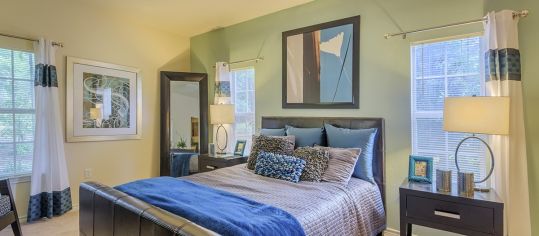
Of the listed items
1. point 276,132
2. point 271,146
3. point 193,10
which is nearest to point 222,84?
point 193,10

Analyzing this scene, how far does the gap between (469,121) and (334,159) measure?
105 cm

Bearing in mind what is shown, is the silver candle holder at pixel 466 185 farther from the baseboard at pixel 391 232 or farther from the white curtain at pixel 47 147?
the white curtain at pixel 47 147

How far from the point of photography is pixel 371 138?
9.04ft

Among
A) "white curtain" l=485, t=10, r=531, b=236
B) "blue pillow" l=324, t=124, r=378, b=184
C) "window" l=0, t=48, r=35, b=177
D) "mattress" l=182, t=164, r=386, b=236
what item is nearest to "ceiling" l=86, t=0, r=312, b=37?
"window" l=0, t=48, r=35, b=177

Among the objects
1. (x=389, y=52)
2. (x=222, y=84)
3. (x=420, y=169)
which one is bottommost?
(x=420, y=169)

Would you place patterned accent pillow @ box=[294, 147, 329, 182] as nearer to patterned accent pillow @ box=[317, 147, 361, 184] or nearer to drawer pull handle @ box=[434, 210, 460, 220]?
patterned accent pillow @ box=[317, 147, 361, 184]

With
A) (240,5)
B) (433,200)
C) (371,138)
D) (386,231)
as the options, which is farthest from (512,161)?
(240,5)

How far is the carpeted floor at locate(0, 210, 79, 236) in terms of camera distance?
115 inches

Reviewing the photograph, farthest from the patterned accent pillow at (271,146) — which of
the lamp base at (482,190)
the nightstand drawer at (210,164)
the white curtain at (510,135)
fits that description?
the white curtain at (510,135)

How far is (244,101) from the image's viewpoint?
428 cm

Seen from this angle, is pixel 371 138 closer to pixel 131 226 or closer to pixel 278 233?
pixel 278 233

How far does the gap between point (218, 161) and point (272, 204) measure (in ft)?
6.92

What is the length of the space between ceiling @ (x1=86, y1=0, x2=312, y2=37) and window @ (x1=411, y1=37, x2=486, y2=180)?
63.0 inches

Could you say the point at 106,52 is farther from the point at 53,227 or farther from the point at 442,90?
the point at 442,90
